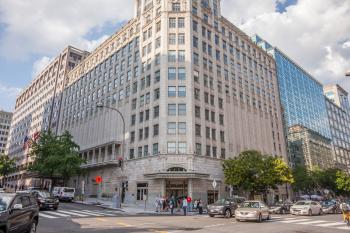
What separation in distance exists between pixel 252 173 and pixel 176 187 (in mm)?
10634

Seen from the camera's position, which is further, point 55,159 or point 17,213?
point 55,159

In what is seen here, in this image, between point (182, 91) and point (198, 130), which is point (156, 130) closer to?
point (198, 130)

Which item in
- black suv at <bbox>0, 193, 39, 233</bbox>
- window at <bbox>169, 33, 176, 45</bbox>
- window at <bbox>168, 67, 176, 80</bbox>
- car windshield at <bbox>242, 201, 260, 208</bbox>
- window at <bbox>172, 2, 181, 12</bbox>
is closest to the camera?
black suv at <bbox>0, 193, 39, 233</bbox>

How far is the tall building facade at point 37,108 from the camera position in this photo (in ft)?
271

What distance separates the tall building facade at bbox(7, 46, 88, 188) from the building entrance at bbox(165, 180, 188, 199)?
44.5 metres

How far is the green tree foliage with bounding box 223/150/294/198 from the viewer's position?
3881cm

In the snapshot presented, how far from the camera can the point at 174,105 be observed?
4300cm

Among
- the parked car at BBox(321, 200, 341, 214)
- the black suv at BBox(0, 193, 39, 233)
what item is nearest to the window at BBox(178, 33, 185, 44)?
the parked car at BBox(321, 200, 341, 214)

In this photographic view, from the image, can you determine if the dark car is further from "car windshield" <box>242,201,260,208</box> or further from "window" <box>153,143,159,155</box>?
"window" <box>153,143,159,155</box>

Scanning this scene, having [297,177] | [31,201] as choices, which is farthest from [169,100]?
[297,177]

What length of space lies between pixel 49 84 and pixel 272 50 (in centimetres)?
7311

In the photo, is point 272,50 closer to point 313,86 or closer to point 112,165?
point 313,86

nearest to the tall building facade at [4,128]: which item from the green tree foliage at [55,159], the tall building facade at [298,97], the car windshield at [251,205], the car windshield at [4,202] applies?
the green tree foliage at [55,159]

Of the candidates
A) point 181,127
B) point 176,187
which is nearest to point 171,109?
point 181,127
